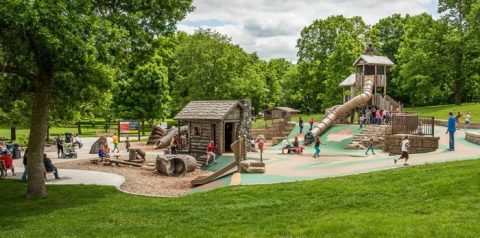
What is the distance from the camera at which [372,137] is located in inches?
1412

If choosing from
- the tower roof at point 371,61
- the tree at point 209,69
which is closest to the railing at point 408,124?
the tower roof at point 371,61

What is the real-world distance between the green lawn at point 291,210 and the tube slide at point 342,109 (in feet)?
70.3

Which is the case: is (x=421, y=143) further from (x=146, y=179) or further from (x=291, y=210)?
(x=291, y=210)

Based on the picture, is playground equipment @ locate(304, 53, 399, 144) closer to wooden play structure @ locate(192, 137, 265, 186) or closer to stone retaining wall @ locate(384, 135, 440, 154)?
stone retaining wall @ locate(384, 135, 440, 154)

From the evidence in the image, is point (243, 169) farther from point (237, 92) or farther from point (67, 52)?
point (237, 92)

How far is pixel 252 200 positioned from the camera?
15633 mm

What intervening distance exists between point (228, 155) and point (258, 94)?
39.7m

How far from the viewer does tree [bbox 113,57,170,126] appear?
59.6 metres

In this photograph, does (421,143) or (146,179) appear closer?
(146,179)

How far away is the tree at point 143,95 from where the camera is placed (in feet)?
196

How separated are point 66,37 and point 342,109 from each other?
107ft

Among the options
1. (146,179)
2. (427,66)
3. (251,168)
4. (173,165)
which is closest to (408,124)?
(251,168)

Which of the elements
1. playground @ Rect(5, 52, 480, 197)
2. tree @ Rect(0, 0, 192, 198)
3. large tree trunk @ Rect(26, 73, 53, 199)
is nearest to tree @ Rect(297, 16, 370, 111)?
playground @ Rect(5, 52, 480, 197)

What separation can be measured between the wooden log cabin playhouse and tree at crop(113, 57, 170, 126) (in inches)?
1037
